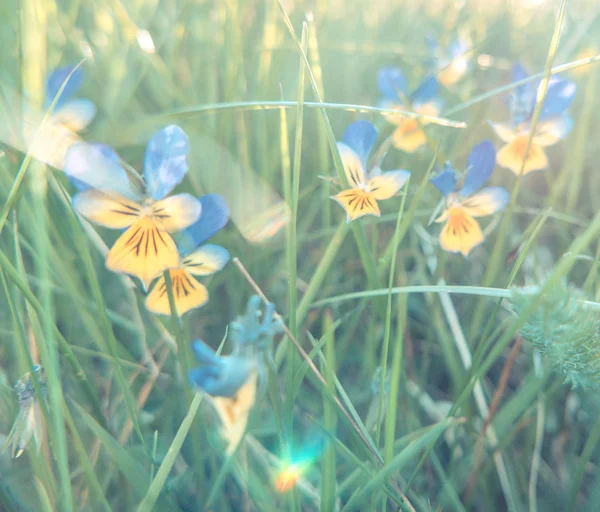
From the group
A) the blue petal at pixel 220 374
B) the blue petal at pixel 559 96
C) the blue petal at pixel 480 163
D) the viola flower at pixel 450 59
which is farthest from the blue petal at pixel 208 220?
the viola flower at pixel 450 59

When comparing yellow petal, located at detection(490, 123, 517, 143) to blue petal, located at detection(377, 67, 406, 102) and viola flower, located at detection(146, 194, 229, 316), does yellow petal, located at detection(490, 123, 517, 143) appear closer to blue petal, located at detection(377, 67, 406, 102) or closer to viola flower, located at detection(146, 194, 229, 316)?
blue petal, located at detection(377, 67, 406, 102)

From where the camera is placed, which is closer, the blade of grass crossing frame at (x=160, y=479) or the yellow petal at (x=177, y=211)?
the blade of grass crossing frame at (x=160, y=479)

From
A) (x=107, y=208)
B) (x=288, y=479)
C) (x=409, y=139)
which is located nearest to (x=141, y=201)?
(x=107, y=208)

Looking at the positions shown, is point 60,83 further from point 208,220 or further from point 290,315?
point 290,315

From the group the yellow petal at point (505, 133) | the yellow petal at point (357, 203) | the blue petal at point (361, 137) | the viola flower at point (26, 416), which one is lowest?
the viola flower at point (26, 416)

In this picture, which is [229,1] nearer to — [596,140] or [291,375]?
[291,375]

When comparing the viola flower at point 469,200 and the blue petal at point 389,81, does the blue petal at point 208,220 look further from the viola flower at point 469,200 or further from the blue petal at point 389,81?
the blue petal at point 389,81
